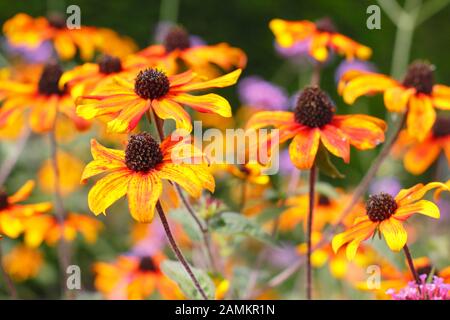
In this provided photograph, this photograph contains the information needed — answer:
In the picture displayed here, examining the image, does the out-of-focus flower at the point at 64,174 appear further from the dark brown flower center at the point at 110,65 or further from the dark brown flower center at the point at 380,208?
the dark brown flower center at the point at 380,208

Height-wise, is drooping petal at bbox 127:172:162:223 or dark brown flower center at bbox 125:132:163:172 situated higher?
dark brown flower center at bbox 125:132:163:172

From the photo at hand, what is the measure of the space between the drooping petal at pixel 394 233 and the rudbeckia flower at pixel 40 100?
63 centimetres

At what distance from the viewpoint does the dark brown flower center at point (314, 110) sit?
4.06ft

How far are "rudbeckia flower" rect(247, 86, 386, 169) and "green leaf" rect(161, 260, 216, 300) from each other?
0.76 ft

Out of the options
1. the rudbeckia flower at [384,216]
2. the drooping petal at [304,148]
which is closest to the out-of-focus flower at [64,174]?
the drooping petal at [304,148]

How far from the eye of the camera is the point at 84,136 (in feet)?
7.73

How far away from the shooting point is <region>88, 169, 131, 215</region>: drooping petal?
0.98 m

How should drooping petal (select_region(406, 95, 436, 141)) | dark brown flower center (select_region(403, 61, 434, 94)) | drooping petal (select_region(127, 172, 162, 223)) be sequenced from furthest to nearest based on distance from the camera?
dark brown flower center (select_region(403, 61, 434, 94)), drooping petal (select_region(406, 95, 436, 141)), drooping petal (select_region(127, 172, 162, 223))

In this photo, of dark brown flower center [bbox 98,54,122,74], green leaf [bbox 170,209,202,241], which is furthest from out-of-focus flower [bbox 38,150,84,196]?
green leaf [bbox 170,209,202,241]

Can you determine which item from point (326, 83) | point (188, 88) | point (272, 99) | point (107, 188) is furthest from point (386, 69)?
point (107, 188)

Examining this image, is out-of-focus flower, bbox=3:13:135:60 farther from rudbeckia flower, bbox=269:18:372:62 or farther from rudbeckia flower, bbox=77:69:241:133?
rudbeckia flower, bbox=77:69:241:133

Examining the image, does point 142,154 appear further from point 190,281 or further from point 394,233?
point 394,233
